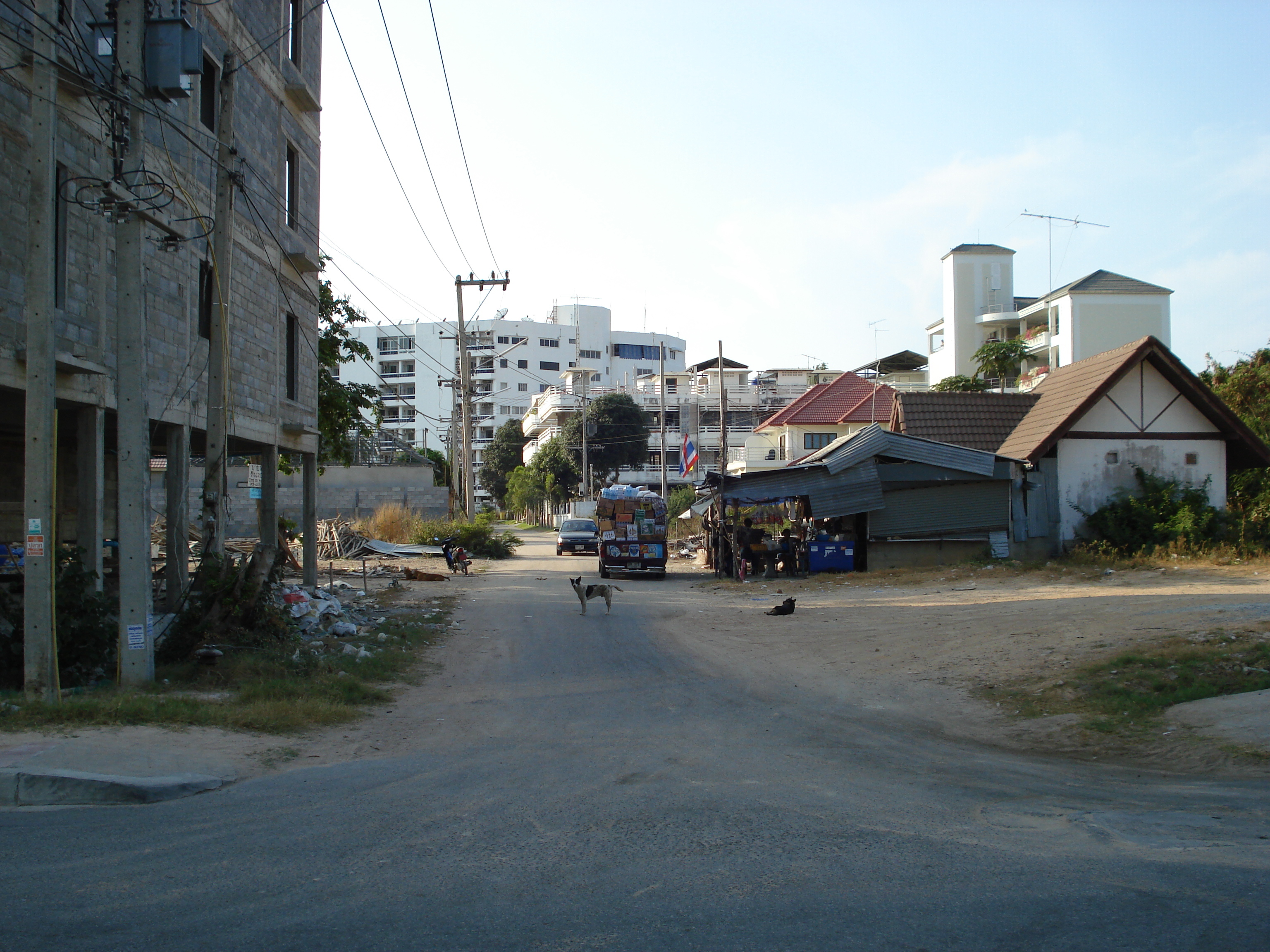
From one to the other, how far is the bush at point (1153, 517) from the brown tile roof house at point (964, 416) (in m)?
4.70

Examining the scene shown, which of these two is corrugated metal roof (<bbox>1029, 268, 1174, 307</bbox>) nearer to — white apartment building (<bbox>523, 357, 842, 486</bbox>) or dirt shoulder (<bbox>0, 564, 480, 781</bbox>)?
white apartment building (<bbox>523, 357, 842, 486</bbox>)

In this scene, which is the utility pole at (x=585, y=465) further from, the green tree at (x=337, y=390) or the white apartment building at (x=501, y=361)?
the green tree at (x=337, y=390)

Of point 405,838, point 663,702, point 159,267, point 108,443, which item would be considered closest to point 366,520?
point 108,443

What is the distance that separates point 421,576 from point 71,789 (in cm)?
2241

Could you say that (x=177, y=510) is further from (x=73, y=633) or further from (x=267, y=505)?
(x=267, y=505)

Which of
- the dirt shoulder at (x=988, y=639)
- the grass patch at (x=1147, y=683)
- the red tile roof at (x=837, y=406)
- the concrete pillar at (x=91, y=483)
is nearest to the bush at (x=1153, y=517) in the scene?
the dirt shoulder at (x=988, y=639)

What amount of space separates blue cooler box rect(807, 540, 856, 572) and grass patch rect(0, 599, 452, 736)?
14.8 metres

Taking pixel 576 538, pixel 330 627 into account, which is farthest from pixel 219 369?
pixel 576 538

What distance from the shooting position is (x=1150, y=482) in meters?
26.0

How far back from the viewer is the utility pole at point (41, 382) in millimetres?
9102

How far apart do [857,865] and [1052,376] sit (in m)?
27.7

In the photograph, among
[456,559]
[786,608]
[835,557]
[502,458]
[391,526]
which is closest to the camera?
[786,608]

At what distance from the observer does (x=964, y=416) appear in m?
30.8

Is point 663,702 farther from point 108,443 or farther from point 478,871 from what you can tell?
point 108,443
